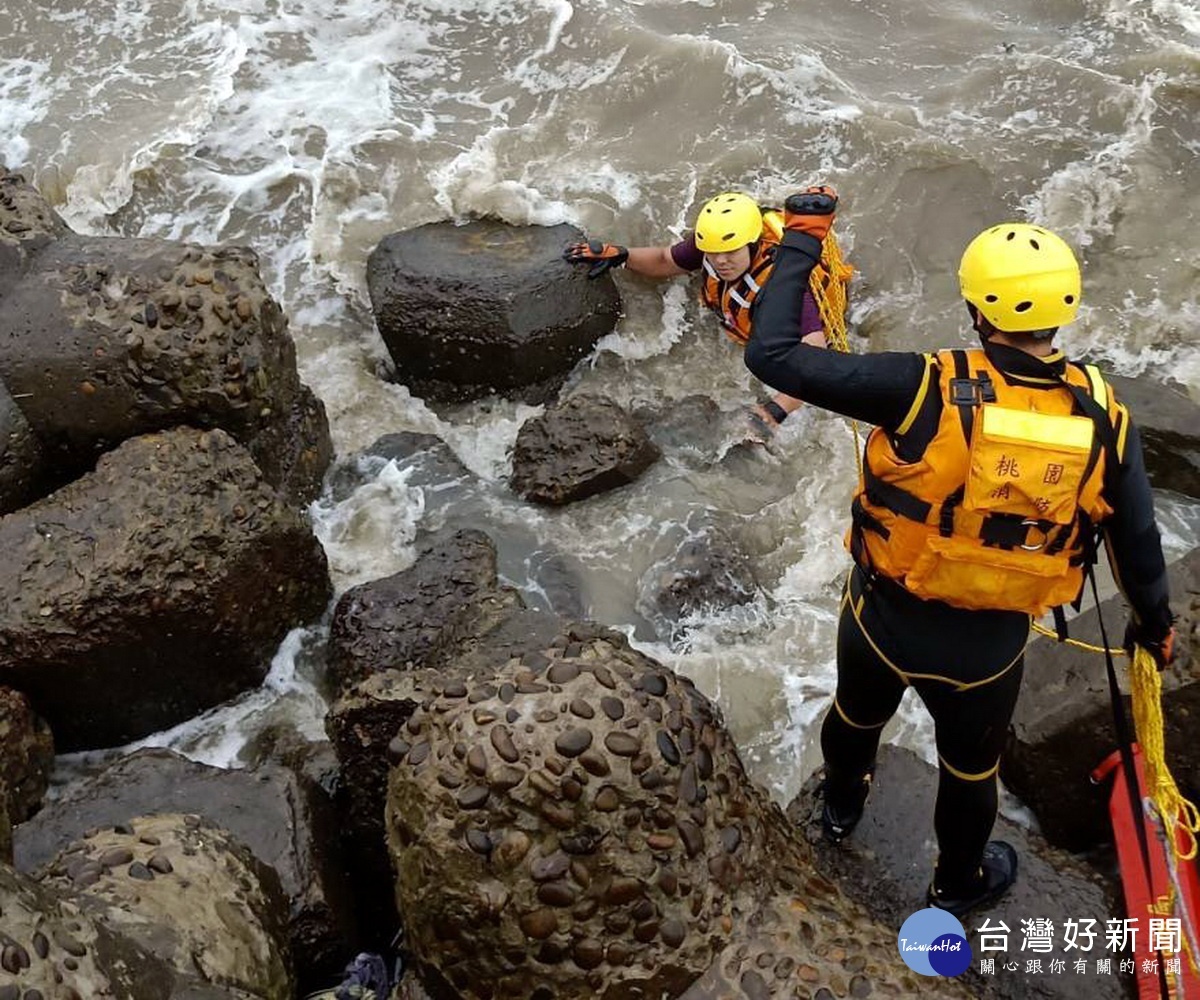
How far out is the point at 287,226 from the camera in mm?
7707

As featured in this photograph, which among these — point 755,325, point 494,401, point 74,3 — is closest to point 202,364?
point 494,401

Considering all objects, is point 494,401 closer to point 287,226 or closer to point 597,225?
point 597,225

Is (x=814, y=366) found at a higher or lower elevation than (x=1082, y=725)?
higher

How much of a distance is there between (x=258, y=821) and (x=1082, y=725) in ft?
9.48

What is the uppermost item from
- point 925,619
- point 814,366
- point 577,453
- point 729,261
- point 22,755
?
point 814,366

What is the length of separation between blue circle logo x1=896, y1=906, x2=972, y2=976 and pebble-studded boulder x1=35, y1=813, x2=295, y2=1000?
5.38 feet

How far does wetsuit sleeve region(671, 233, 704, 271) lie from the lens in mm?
6594

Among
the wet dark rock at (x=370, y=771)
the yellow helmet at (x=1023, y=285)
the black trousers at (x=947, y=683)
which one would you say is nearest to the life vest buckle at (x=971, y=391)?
the yellow helmet at (x=1023, y=285)

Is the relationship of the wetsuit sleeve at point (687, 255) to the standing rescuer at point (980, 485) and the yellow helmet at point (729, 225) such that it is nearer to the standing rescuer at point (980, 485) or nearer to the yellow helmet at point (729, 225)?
the yellow helmet at point (729, 225)

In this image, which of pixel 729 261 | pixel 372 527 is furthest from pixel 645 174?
pixel 372 527

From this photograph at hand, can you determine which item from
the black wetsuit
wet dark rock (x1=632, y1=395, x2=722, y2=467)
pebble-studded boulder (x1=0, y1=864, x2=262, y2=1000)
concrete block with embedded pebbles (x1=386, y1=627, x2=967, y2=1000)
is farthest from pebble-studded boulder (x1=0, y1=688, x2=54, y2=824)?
wet dark rock (x1=632, y1=395, x2=722, y2=467)

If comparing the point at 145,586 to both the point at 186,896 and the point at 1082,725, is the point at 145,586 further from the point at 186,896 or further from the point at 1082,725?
the point at 1082,725

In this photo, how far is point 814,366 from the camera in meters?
2.76

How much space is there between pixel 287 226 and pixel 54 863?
588 cm
